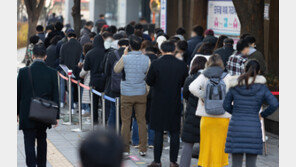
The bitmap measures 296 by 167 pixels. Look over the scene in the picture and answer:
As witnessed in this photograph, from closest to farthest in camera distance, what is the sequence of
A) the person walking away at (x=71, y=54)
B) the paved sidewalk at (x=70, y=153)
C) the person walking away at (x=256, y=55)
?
the paved sidewalk at (x=70, y=153) → the person walking away at (x=256, y=55) → the person walking away at (x=71, y=54)

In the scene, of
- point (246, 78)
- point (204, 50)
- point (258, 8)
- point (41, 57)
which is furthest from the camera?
point (258, 8)

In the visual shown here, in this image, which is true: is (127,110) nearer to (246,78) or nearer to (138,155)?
(138,155)

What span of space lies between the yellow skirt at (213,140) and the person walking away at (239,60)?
1689 mm

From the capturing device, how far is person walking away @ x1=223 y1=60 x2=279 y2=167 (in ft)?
21.0

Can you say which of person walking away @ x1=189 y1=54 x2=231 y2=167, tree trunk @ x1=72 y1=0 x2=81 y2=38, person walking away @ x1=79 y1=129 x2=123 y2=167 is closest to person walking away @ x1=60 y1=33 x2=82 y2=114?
person walking away @ x1=189 y1=54 x2=231 y2=167

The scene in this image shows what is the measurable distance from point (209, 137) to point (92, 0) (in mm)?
35567

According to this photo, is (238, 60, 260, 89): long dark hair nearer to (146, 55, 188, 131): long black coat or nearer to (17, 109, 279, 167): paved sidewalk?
(146, 55, 188, 131): long black coat

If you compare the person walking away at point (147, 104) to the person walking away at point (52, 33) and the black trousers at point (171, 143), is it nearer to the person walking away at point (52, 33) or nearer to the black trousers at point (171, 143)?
the black trousers at point (171, 143)

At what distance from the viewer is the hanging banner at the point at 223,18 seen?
16.6 metres

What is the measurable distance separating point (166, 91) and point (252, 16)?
4.41m

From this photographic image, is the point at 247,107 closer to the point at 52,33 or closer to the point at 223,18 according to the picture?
the point at 52,33

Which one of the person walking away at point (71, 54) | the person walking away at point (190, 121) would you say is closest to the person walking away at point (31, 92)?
the person walking away at point (190, 121)

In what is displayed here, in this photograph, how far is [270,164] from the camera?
8.45 meters

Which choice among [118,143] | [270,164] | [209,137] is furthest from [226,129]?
[118,143]
